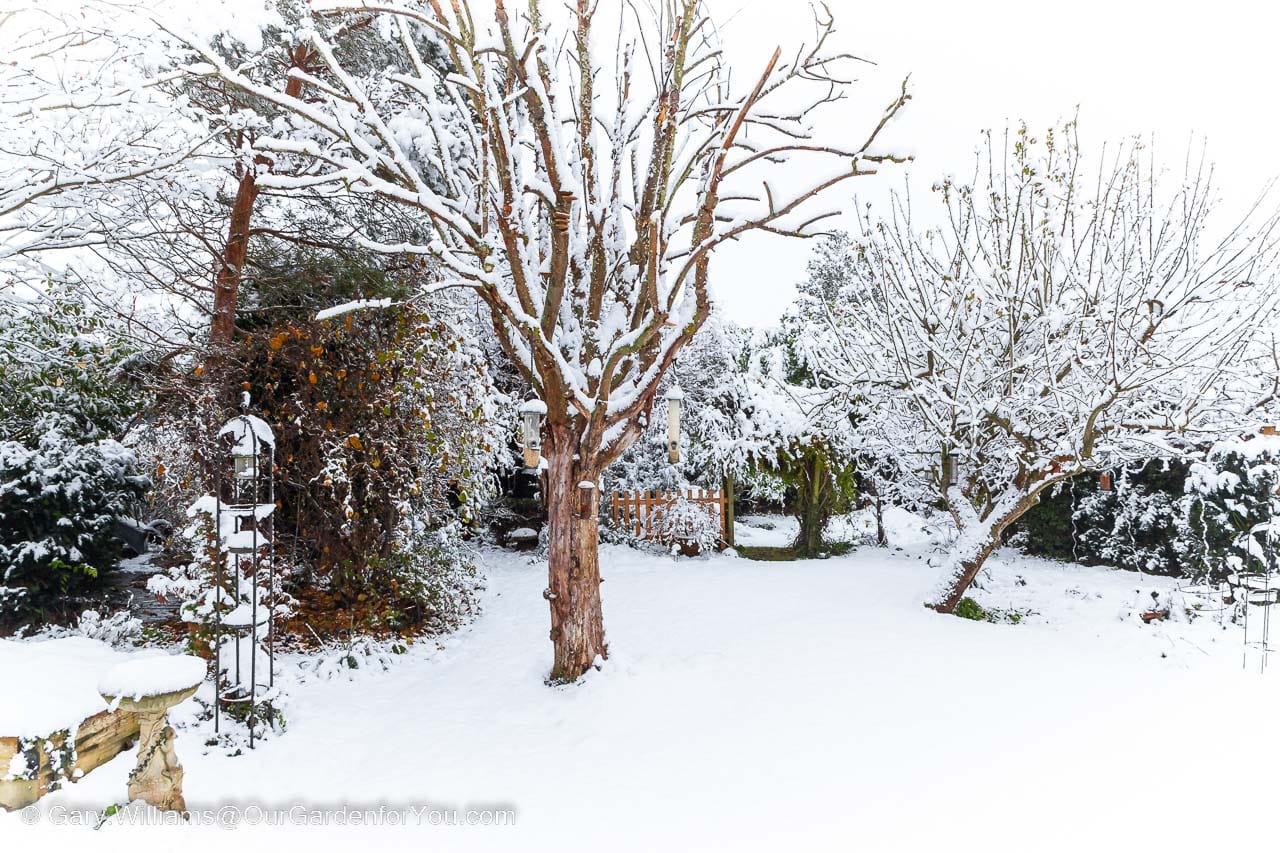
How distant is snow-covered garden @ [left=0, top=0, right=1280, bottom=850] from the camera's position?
319cm

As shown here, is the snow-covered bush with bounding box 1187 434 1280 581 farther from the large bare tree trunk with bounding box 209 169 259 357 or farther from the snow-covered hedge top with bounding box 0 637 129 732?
the large bare tree trunk with bounding box 209 169 259 357

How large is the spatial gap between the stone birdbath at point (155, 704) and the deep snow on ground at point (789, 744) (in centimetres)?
19

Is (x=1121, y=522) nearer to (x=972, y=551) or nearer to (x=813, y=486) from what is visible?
(x=972, y=551)

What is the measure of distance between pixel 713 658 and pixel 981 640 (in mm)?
2188

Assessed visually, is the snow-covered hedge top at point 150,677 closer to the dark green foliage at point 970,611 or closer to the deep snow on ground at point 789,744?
the deep snow on ground at point 789,744

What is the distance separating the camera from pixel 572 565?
15.0 ft

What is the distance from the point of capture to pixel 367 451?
17.7ft

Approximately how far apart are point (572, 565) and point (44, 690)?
268cm

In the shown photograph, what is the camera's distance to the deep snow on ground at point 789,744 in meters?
2.91

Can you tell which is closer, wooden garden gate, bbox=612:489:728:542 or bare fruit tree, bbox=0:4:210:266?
bare fruit tree, bbox=0:4:210:266

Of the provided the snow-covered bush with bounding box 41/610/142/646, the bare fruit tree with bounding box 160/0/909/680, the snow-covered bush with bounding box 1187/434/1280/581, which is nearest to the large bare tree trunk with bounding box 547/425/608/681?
the bare fruit tree with bounding box 160/0/909/680

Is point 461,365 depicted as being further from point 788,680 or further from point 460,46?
point 788,680

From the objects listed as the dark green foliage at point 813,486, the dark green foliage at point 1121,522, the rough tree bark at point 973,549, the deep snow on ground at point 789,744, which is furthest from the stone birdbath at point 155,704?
the dark green foliage at point 1121,522

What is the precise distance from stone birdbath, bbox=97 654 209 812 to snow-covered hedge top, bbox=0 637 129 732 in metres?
0.19
